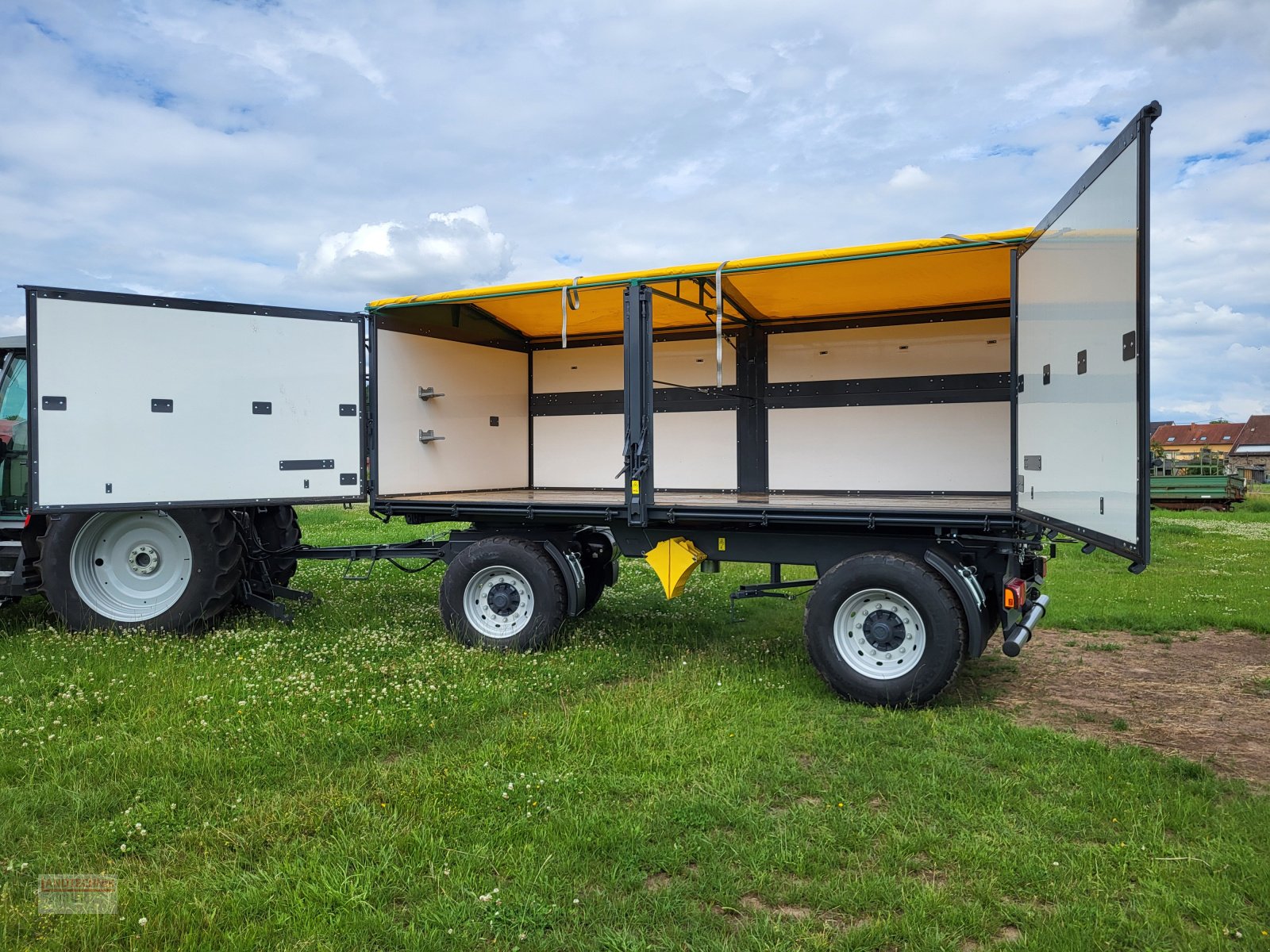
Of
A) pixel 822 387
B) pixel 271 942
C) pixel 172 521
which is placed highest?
pixel 822 387

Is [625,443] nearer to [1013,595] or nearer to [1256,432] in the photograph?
[1013,595]

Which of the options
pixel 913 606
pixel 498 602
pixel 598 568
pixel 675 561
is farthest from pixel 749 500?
pixel 498 602

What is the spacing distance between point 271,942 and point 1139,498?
393cm

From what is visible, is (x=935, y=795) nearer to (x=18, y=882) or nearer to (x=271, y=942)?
(x=271, y=942)

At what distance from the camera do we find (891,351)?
26.8 ft

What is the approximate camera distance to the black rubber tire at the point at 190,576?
24.0ft

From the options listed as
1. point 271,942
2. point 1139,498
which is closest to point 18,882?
point 271,942

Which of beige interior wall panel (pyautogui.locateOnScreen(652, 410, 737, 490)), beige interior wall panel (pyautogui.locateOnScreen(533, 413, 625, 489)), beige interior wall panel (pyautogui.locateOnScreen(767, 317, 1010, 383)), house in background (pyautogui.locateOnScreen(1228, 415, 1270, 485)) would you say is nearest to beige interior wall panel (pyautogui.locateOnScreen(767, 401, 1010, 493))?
beige interior wall panel (pyautogui.locateOnScreen(767, 317, 1010, 383))


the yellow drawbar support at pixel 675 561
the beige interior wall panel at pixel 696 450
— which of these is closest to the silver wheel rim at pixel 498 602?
the yellow drawbar support at pixel 675 561

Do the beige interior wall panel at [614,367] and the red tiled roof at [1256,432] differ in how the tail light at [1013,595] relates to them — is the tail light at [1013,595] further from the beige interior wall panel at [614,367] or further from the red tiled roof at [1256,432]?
the red tiled roof at [1256,432]

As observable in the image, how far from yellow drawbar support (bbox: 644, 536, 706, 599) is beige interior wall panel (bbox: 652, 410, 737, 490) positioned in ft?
6.88

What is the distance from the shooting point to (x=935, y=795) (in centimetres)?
425

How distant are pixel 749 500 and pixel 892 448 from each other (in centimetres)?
161

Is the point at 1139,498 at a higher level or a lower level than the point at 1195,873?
higher
